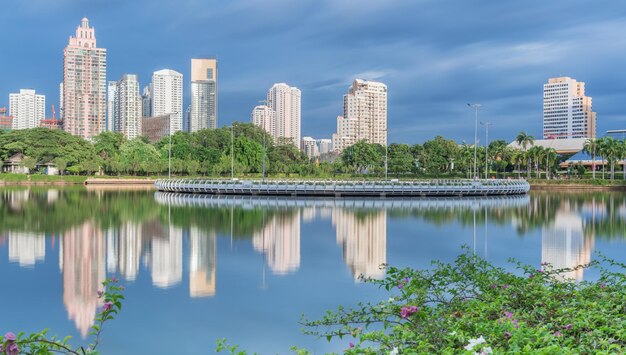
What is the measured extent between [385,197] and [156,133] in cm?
10759

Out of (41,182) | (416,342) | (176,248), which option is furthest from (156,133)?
(416,342)

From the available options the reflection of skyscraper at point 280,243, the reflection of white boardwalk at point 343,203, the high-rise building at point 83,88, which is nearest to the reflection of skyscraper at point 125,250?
the reflection of skyscraper at point 280,243

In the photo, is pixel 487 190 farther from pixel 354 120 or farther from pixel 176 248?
pixel 354 120

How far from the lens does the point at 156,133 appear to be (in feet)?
471

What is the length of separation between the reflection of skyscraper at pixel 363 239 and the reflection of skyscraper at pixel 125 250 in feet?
18.6

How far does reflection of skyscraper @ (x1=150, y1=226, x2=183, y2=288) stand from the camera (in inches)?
520

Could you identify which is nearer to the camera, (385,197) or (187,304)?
(187,304)

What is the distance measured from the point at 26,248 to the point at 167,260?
513 cm

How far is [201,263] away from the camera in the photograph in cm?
1538

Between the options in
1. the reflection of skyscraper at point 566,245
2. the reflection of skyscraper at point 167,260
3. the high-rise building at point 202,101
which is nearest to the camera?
the reflection of skyscraper at point 167,260

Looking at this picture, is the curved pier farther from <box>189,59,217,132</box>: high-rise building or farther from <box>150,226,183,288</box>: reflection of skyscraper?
<box>189,59,217,132</box>: high-rise building

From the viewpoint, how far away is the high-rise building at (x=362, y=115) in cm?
16725

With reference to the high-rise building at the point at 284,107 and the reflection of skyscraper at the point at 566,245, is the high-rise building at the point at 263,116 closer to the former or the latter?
the high-rise building at the point at 284,107

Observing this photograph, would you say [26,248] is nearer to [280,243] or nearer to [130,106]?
[280,243]
